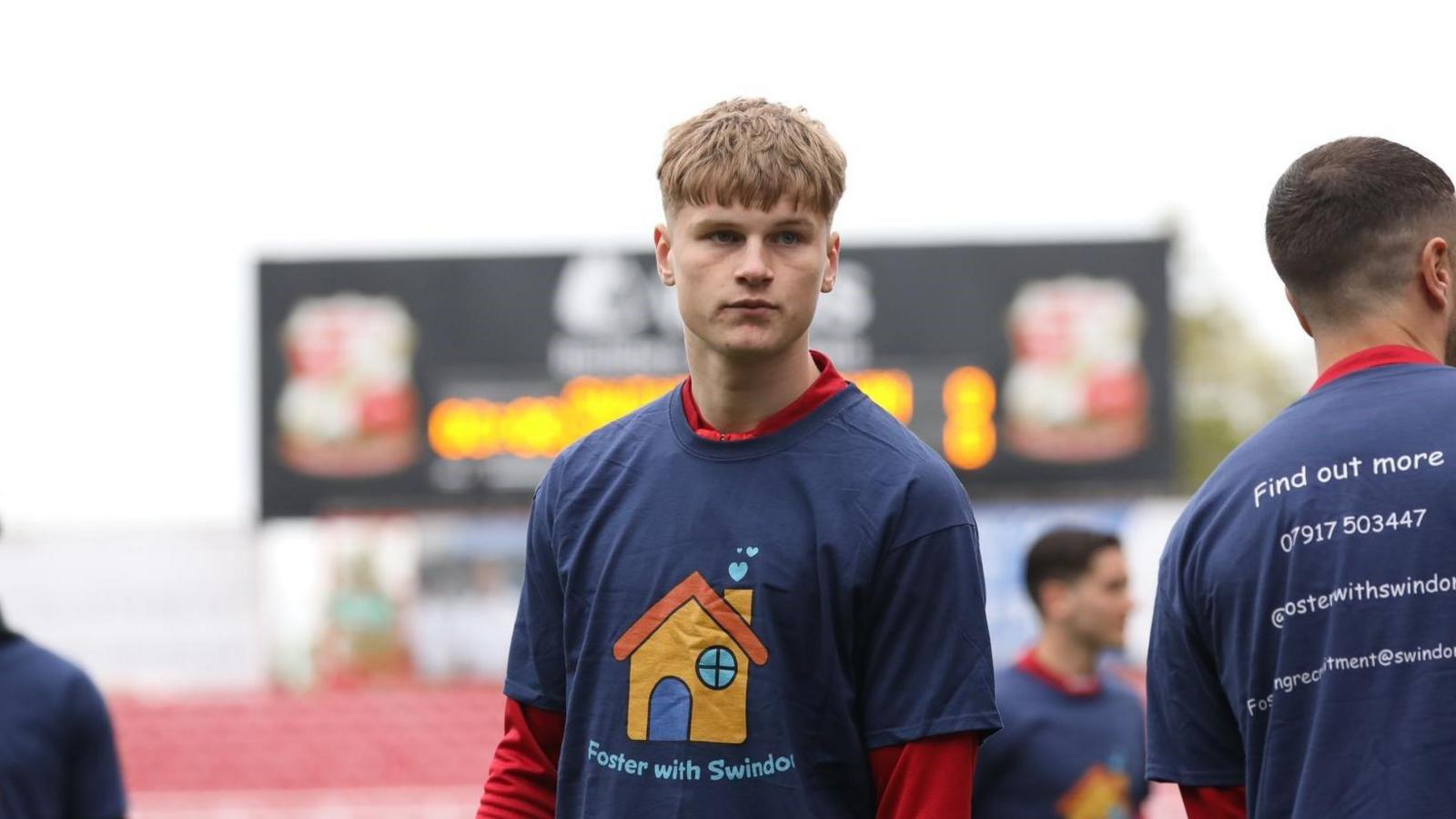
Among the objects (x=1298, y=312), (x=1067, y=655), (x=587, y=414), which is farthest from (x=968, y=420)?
(x=1298, y=312)

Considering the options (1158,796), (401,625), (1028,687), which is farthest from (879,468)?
(401,625)

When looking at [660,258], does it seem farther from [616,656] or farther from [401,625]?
[401,625]

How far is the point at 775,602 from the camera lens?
297 centimetres

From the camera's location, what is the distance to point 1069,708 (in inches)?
249

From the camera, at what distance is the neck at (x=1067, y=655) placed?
645cm

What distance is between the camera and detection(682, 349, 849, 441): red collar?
3.09 m

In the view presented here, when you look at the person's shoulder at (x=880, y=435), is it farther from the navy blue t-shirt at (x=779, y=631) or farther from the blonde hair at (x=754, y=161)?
the blonde hair at (x=754, y=161)

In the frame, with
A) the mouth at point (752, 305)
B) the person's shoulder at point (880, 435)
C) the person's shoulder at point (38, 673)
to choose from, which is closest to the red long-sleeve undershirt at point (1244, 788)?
the person's shoulder at point (880, 435)

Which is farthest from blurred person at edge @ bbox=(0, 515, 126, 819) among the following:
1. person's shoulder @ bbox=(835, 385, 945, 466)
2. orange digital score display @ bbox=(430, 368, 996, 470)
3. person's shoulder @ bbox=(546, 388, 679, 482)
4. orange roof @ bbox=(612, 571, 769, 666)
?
orange digital score display @ bbox=(430, 368, 996, 470)

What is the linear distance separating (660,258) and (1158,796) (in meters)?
17.8

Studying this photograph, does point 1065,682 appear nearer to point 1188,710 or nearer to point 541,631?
point 1188,710

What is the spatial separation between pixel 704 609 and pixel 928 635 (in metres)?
0.32

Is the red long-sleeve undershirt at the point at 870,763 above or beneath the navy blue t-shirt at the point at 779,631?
beneath

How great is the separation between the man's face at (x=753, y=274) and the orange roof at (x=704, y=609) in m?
0.34
